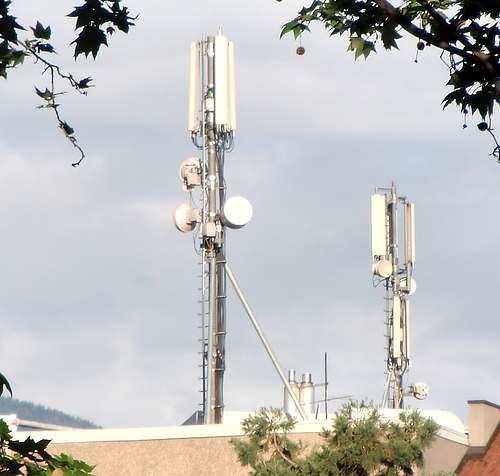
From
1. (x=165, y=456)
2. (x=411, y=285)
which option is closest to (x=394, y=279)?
(x=411, y=285)

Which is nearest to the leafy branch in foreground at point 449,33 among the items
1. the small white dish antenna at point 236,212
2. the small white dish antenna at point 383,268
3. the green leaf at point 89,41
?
the green leaf at point 89,41

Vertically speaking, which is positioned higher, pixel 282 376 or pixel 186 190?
pixel 186 190

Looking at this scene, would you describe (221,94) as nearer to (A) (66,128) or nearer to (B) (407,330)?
(B) (407,330)

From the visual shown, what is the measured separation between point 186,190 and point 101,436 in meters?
8.15

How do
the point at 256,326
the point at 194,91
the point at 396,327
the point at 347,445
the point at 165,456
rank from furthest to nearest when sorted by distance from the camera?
the point at 396,327 < the point at 194,91 < the point at 256,326 < the point at 165,456 < the point at 347,445

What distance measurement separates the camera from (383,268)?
44.3 m

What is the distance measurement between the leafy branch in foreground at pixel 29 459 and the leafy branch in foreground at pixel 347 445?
1555cm

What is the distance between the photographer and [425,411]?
30.6 m

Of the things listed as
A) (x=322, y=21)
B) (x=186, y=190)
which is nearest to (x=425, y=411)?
(x=186, y=190)

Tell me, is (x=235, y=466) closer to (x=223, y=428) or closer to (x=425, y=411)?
(x=223, y=428)

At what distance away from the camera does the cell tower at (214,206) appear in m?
34.7

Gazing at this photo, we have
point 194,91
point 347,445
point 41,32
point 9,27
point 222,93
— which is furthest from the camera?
point 194,91

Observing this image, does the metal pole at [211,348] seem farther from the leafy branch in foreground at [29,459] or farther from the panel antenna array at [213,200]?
the leafy branch in foreground at [29,459]

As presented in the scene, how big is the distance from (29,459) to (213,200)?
28788 mm
